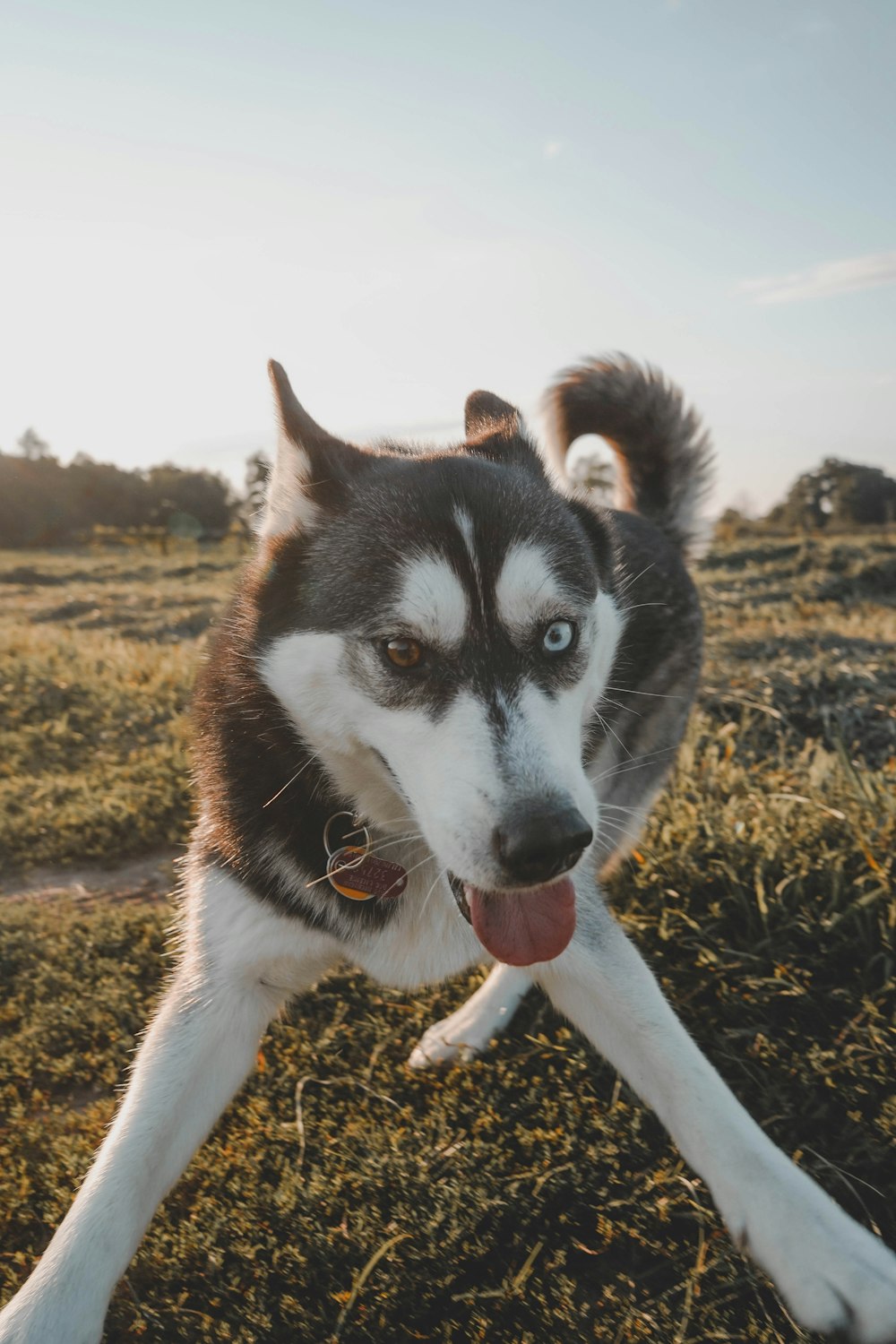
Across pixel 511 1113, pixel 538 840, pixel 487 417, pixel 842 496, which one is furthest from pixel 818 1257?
pixel 842 496

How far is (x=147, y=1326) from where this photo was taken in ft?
Answer: 6.25

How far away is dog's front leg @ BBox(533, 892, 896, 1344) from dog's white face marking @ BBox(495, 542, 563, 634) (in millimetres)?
830

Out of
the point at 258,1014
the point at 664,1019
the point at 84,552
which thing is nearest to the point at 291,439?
the point at 258,1014

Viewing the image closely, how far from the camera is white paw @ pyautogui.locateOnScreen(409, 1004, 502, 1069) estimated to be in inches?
101

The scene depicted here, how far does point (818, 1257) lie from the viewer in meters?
1.75

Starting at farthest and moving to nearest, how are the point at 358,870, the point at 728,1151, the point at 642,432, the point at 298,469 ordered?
the point at 642,432 < the point at 298,469 < the point at 358,870 < the point at 728,1151

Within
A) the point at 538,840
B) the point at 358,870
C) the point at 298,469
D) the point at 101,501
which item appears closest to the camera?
the point at 538,840

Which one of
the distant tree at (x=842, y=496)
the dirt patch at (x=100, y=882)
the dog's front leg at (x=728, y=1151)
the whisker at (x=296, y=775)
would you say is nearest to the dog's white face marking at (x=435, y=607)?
the whisker at (x=296, y=775)

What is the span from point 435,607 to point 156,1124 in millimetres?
1347

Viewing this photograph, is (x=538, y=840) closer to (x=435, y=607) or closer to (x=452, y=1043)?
(x=435, y=607)

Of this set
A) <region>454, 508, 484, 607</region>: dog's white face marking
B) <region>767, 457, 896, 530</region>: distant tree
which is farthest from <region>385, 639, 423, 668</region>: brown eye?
<region>767, 457, 896, 530</region>: distant tree

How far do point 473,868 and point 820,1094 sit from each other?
1.32m

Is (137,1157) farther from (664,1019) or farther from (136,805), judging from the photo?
(136,805)

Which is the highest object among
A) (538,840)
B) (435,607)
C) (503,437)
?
(503,437)
